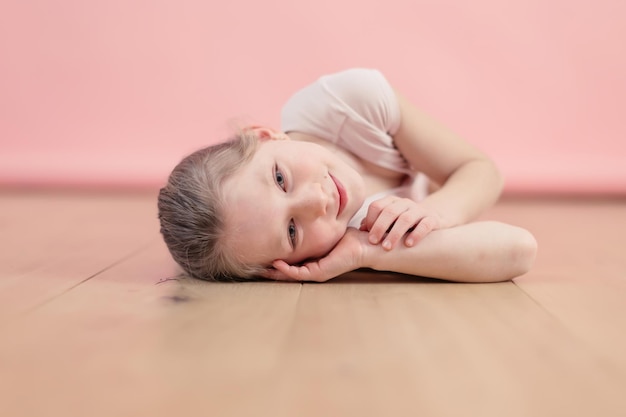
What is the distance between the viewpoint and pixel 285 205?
1.13 metres

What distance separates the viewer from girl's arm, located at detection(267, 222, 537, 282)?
1170 millimetres

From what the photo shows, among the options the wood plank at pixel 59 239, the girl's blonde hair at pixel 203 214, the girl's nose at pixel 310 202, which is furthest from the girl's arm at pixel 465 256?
the wood plank at pixel 59 239

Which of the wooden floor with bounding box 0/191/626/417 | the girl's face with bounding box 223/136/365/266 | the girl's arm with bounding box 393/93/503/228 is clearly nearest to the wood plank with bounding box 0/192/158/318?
the wooden floor with bounding box 0/191/626/417

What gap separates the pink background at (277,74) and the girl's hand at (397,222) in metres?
1.54

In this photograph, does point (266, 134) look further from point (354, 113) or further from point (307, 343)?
point (307, 343)

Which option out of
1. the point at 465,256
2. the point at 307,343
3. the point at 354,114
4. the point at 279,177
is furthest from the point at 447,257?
the point at 354,114

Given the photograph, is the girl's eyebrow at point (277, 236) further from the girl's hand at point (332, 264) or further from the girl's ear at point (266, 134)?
the girl's ear at point (266, 134)

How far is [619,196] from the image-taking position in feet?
8.49

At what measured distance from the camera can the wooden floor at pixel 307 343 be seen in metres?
0.66

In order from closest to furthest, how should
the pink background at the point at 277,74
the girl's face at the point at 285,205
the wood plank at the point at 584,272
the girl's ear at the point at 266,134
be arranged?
the wood plank at the point at 584,272 → the girl's face at the point at 285,205 → the girl's ear at the point at 266,134 → the pink background at the point at 277,74

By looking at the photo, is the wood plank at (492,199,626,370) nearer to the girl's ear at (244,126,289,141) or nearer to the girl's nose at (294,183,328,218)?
the girl's nose at (294,183,328,218)

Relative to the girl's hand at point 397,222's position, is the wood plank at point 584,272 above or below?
below

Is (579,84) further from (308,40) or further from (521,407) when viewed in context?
(521,407)

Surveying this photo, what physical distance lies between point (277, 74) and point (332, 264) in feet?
5.65
